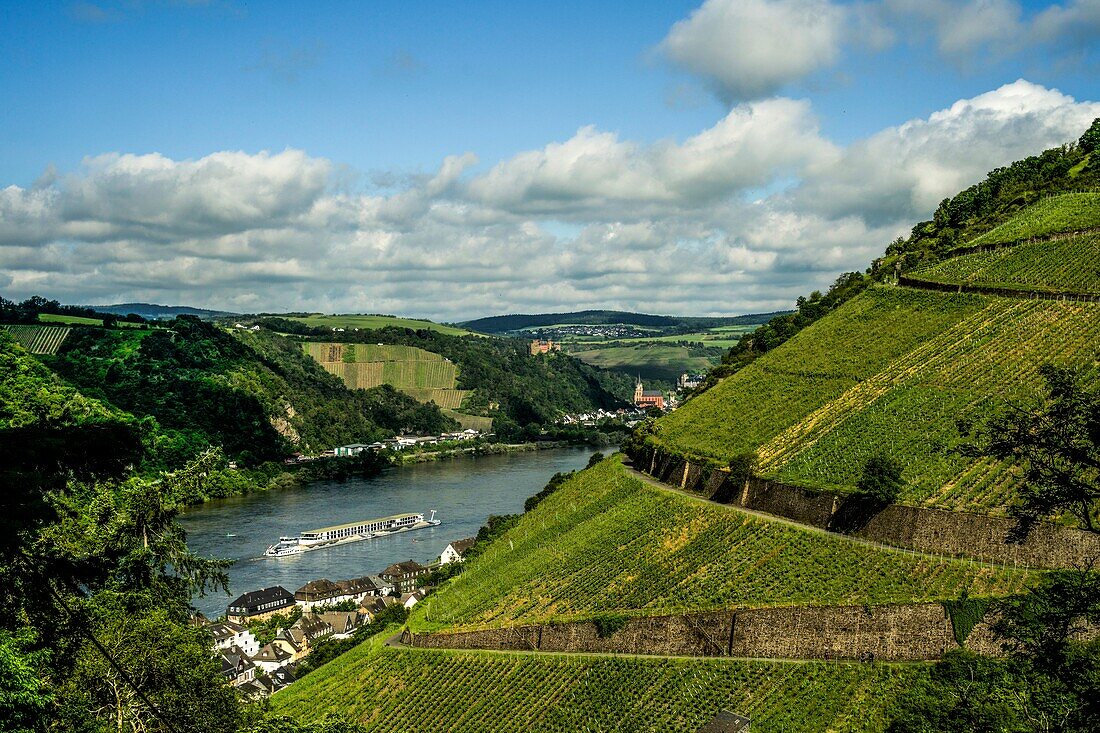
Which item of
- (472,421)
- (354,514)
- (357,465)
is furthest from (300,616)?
(472,421)

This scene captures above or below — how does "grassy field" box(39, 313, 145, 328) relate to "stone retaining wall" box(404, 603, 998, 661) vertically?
above

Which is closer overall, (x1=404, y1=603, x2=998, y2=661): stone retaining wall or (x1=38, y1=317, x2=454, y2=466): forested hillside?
(x1=404, y1=603, x2=998, y2=661): stone retaining wall

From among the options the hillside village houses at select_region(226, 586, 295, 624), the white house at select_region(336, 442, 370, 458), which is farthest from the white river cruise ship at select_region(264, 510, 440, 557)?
the white house at select_region(336, 442, 370, 458)

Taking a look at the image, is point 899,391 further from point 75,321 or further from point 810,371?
point 75,321

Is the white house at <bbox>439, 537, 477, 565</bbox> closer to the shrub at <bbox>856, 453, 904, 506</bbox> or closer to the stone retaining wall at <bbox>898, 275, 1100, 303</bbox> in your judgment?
the stone retaining wall at <bbox>898, 275, 1100, 303</bbox>

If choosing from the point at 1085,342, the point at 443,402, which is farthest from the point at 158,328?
the point at 1085,342

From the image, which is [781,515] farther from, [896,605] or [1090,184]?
[1090,184]

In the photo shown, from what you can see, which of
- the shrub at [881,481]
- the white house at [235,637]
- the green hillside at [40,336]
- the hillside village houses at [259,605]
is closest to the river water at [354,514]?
the hillside village houses at [259,605]
